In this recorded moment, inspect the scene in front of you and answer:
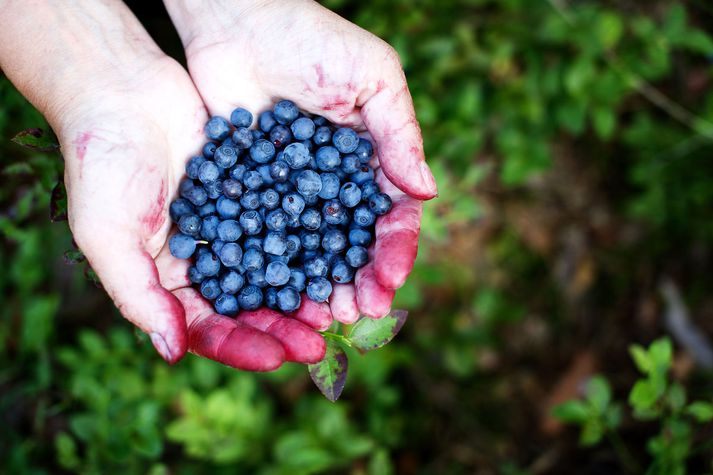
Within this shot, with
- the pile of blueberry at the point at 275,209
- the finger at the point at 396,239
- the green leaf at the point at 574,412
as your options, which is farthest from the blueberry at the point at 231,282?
the green leaf at the point at 574,412

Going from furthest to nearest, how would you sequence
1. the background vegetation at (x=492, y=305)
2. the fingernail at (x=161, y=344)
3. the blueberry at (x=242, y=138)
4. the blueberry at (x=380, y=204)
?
1. the background vegetation at (x=492, y=305)
2. the blueberry at (x=242, y=138)
3. the blueberry at (x=380, y=204)
4. the fingernail at (x=161, y=344)

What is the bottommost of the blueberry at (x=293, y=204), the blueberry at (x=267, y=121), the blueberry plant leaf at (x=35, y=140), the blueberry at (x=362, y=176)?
the blueberry at (x=293, y=204)

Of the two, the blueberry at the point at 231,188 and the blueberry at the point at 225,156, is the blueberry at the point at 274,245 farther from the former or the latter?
the blueberry at the point at 225,156

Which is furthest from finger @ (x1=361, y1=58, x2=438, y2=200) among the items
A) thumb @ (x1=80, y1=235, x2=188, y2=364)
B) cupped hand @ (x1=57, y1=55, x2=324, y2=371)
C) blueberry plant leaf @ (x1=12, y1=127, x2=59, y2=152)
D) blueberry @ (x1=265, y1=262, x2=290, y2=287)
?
blueberry plant leaf @ (x1=12, y1=127, x2=59, y2=152)

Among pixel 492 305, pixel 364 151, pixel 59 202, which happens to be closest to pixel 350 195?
pixel 364 151

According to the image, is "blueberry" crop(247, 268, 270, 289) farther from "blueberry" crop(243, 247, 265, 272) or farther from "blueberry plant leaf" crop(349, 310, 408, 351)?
"blueberry plant leaf" crop(349, 310, 408, 351)

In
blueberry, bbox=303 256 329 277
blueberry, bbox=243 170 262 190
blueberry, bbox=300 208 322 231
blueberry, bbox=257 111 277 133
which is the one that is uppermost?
blueberry, bbox=257 111 277 133

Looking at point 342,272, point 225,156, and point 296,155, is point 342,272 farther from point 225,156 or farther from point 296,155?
point 225,156
